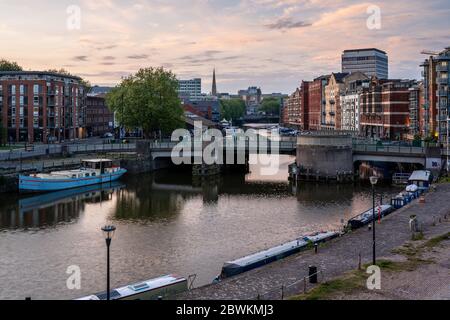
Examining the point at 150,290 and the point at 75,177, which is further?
the point at 75,177

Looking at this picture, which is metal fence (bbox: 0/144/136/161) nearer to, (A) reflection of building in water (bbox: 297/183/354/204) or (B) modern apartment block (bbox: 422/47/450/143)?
(A) reflection of building in water (bbox: 297/183/354/204)

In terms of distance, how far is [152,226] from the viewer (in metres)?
50.4

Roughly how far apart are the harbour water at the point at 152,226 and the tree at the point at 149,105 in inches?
1431

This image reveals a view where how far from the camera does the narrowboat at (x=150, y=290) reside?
87.2 feet

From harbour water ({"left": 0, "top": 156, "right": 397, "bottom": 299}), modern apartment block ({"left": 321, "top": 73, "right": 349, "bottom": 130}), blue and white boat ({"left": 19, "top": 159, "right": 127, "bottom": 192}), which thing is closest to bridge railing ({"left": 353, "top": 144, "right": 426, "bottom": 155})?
harbour water ({"left": 0, "top": 156, "right": 397, "bottom": 299})

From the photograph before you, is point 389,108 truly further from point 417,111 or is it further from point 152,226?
point 152,226

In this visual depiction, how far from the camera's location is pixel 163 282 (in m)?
28.8

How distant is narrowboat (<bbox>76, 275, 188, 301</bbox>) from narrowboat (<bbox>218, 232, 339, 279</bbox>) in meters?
3.23

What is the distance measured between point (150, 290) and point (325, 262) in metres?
10.8

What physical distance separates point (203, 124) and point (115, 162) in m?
88.3

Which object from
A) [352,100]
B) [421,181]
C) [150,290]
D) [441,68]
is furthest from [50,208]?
[352,100]

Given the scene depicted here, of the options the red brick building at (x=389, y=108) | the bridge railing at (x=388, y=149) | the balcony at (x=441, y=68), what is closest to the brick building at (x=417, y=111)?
the red brick building at (x=389, y=108)
